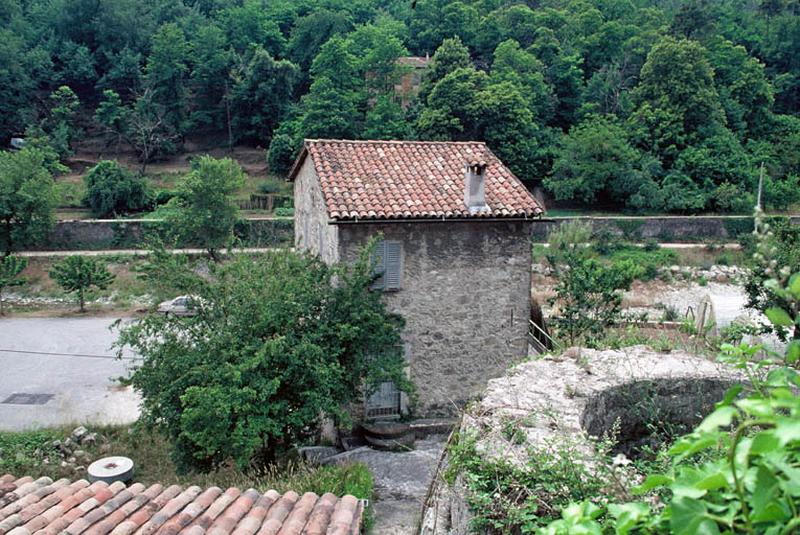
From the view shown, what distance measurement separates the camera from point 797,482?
5.96 ft

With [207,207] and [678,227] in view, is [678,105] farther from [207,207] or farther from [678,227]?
[207,207]

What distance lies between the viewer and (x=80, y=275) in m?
27.8

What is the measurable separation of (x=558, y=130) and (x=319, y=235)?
36.0 meters

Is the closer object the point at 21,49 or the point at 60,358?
the point at 60,358

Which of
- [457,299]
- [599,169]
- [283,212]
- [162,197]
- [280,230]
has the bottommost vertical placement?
[457,299]

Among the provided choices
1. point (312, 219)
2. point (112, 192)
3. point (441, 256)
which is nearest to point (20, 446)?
point (312, 219)

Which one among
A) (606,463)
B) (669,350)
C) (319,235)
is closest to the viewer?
(606,463)

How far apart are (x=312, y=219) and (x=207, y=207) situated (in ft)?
51.2

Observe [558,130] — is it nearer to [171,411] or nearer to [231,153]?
[231,153]

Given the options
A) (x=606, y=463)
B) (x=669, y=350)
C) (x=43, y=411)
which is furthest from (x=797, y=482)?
(x=43, y=411)

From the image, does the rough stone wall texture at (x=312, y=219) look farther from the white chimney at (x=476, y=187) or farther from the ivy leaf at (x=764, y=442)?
the ivy leaf at (x=764, y=442)

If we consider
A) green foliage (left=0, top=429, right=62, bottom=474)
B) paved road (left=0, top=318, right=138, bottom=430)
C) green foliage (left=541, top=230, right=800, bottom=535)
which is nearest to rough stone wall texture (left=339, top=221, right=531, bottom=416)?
paved road (left=0, top=318, right=138, bottom=430)

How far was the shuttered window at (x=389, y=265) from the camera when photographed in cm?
1438

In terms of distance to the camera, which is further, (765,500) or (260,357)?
(260,357)
